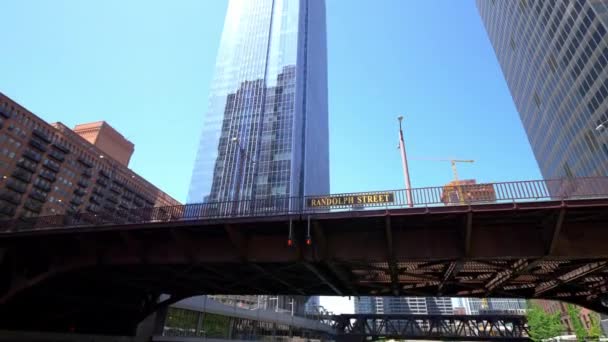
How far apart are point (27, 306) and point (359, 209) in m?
28.5

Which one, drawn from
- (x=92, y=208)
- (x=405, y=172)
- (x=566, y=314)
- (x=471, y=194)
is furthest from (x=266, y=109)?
(x=566, y=314)

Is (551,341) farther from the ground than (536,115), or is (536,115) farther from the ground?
(536,115)

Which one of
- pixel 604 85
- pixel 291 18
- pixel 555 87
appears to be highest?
pixel 291 18

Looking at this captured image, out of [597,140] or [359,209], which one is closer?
[359,209]

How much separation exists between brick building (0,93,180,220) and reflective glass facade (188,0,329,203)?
3497cm

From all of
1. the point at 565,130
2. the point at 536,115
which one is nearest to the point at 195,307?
the point at 565,130

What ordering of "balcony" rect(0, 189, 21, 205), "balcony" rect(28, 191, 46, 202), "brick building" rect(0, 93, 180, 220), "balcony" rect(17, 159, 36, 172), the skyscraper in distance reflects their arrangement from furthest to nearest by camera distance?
1. the skyscraper in distance
2. "balcony" rect(28, 191, 46, 202)
3. "balcony" rect(17, 159, 36, 172)
4. "brick building" rect(0, 93, 180, 220)
5. "balcony" rect(0, 189, 21, 205)

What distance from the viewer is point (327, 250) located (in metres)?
17.7

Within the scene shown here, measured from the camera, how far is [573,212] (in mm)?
14656

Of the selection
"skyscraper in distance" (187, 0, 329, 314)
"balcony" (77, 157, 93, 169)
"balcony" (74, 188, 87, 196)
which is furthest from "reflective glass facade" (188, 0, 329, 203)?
"balcony" (77, 157, 93, 169)

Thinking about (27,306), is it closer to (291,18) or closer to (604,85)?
(604,85)

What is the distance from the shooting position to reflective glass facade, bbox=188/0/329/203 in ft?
313

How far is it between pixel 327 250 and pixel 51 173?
103 m

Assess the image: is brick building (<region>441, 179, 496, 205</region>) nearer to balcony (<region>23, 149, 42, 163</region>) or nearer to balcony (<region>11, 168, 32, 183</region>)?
balcony (<region>11, 168, 32, 183</region>)
